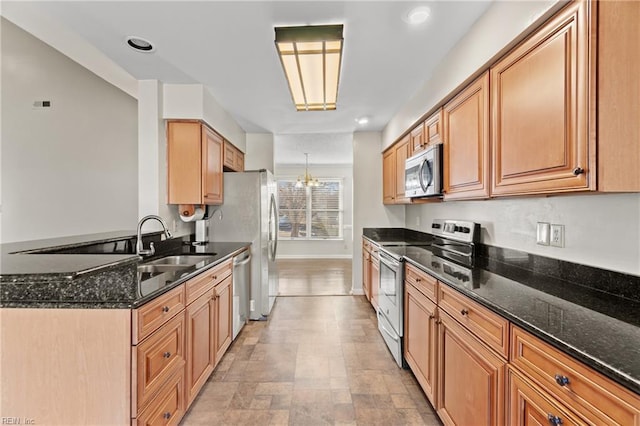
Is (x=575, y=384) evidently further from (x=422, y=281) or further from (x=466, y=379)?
(x=422, y=281)

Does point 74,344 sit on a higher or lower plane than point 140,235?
lower

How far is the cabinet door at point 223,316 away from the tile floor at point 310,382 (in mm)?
150

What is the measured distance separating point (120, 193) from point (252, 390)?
3399mm

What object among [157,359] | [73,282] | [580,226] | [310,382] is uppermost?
[580,226]

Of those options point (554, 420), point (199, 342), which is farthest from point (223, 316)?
point (554, 420)

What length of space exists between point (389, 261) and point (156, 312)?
1880mm

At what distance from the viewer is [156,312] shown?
4.47ft

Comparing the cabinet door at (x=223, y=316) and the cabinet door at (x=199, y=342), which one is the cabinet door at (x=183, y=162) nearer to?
the cabinet door at (x=223, y=316)

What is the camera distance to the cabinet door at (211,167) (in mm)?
2824

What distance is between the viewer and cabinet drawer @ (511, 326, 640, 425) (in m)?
0.67

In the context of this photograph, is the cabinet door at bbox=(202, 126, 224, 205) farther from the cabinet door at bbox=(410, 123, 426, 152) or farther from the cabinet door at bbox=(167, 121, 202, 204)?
the cabinet door at bbox=(410, 123, 426, 152)

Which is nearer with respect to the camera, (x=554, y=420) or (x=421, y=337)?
(x=554, y=420)

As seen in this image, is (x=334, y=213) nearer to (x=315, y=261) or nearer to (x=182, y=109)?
(x=315, y=261)

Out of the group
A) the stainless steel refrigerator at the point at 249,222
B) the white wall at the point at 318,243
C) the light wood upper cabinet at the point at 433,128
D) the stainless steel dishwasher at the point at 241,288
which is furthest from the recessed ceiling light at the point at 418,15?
the white wall at the point at 318,243
